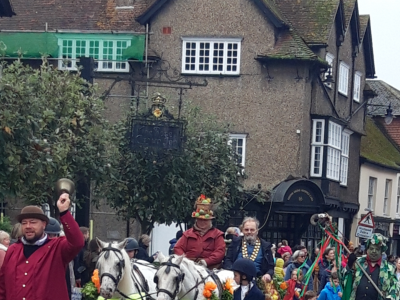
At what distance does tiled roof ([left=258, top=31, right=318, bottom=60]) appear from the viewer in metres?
35.4

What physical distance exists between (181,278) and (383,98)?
1798 inches

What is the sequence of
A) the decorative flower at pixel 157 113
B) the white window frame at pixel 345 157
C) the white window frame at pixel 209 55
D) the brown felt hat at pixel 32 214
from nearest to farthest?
the brown felt hat at pixel 32 214, the decorative flower at pixel 157 113, the white window frame at pixel 209 55, the white window frame at pixel 345 157

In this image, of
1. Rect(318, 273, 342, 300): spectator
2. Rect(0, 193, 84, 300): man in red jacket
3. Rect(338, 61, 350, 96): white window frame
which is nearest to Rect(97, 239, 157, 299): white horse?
Rect(0, 193, 84, 300): man in red jacket

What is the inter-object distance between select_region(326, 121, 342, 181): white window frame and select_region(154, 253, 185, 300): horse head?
26.2 metres

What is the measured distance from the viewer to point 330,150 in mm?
38594

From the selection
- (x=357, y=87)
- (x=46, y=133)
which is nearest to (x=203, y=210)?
(x=46, y=133)

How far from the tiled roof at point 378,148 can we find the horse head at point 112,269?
34021 mm

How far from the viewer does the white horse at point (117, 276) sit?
12.2 meters

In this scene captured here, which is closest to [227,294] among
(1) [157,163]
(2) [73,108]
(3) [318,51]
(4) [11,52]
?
(2) [73,108]

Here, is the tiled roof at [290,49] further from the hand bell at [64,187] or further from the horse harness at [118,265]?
the hand bell at [64,187]

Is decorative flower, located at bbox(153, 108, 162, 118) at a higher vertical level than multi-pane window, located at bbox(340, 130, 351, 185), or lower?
higher

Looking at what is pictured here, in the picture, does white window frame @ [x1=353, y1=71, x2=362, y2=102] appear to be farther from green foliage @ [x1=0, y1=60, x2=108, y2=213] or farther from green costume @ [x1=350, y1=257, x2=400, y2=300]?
green costume @ [x1=350, y1=257, x2=400, y2=300]

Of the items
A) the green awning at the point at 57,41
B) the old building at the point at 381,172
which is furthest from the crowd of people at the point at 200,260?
the old building at the point at 381,172

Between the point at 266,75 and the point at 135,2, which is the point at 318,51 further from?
the point at 135,2
